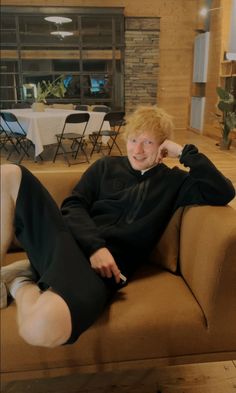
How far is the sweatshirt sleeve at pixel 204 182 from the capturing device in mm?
1312

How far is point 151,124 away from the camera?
1398 mm

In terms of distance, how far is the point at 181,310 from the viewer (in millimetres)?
1173

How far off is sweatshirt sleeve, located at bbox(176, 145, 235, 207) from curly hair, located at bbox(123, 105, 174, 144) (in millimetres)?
118

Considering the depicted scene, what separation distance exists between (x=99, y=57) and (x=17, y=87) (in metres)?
1.86

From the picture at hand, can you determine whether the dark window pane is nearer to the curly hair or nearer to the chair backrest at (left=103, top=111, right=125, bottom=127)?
the chair backrest at (left=103, top=111, right=125, bottom=127)

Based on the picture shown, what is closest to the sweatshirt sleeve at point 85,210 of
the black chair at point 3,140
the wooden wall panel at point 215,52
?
Result: the black chair at point 3,140

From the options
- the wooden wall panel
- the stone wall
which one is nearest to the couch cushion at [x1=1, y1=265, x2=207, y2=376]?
the wooden wall panel

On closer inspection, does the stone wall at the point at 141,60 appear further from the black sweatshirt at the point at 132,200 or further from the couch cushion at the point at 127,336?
the couch cushion at the point at 127,336

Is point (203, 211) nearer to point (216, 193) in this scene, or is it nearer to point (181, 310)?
point (216, 193)

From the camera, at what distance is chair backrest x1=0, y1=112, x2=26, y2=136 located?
450 cm

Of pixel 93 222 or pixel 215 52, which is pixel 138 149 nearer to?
pixel 93 222

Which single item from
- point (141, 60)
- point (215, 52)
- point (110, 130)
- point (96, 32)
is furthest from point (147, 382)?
point (96, 32)

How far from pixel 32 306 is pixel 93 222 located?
423 mm

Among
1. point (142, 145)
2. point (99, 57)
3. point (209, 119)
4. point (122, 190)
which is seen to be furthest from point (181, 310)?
point (99, 57)
